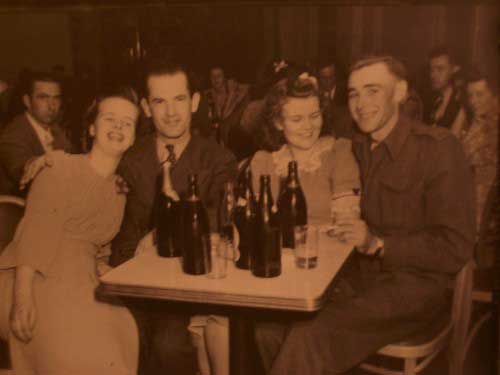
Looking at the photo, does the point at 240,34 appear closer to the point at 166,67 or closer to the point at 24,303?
the point at 166,67

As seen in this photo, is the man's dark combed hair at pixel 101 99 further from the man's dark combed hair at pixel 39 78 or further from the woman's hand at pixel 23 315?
the woman's hand at pixel 23 315

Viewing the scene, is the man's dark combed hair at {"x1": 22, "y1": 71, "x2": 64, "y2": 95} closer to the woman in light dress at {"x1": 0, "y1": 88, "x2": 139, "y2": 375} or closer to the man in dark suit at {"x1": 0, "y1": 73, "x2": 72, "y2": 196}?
the man in dark suit at {"x1": 0, "y1": 73, "x2": 72, "y2": 196}

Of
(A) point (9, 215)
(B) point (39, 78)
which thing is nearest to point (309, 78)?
(B) point (39, 78)

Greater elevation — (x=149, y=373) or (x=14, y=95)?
(x=14, y=95)

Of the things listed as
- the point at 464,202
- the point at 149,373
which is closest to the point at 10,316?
the point at 149,373

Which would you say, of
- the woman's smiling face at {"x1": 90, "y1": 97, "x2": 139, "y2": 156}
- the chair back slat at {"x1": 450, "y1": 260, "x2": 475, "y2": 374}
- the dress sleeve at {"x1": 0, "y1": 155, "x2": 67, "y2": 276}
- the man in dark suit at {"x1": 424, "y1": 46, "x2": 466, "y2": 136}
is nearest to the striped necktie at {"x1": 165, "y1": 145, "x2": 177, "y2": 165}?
the woman's smiling face at {"x1": 90, "y1": 97, "x2": 139, "y2": 156}

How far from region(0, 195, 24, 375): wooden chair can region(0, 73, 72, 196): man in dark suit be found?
42 mm

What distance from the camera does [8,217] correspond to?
1912mm

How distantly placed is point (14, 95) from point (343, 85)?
1081 mm

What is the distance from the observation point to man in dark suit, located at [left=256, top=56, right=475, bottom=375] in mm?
1512

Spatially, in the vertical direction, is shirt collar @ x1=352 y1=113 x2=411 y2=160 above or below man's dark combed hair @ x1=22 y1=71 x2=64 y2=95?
below

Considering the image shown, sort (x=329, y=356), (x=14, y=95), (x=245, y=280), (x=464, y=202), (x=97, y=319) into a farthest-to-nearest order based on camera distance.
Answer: (x=14, y=95)
(x=97, y=319)
(x=464, y=202)
(x=329, y=356)
(x=245, y=280)

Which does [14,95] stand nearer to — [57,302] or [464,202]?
[57,302]

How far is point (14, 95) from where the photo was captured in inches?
76.5
